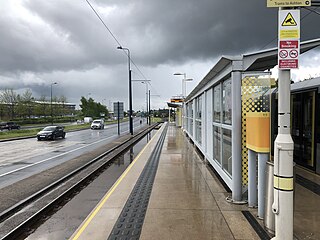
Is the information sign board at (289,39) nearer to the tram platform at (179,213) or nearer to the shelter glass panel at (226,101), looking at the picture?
the tram platform at (179,213)

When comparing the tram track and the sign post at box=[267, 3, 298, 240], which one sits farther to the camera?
the tram track

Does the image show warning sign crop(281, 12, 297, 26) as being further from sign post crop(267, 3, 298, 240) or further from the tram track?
the tram track

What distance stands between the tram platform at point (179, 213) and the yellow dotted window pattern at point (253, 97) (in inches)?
43.0

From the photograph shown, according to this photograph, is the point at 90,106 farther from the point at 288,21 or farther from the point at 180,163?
the point at 288,21

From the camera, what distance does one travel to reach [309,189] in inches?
252

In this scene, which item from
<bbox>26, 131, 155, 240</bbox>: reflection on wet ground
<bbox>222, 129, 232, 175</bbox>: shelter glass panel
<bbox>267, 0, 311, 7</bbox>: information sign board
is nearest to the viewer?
<bbox>267, 0, 311, 7</bbox>: information sign board

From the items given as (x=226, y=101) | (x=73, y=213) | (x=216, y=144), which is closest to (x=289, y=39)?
(x=226, y=101)

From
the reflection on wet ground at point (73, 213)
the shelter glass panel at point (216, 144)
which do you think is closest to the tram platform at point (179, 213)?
the reflection on wet ground at point (73, 213)

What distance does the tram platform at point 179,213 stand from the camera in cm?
418

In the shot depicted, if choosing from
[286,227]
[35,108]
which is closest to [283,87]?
[286,227]

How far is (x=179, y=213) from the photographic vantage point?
16.5ft

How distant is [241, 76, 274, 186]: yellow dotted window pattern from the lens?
4.98 m

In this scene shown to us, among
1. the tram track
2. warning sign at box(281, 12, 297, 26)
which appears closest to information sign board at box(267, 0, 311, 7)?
warning sign at box(281, 12, 297, 26)

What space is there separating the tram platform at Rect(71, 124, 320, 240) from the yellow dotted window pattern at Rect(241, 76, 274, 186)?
109 cm
